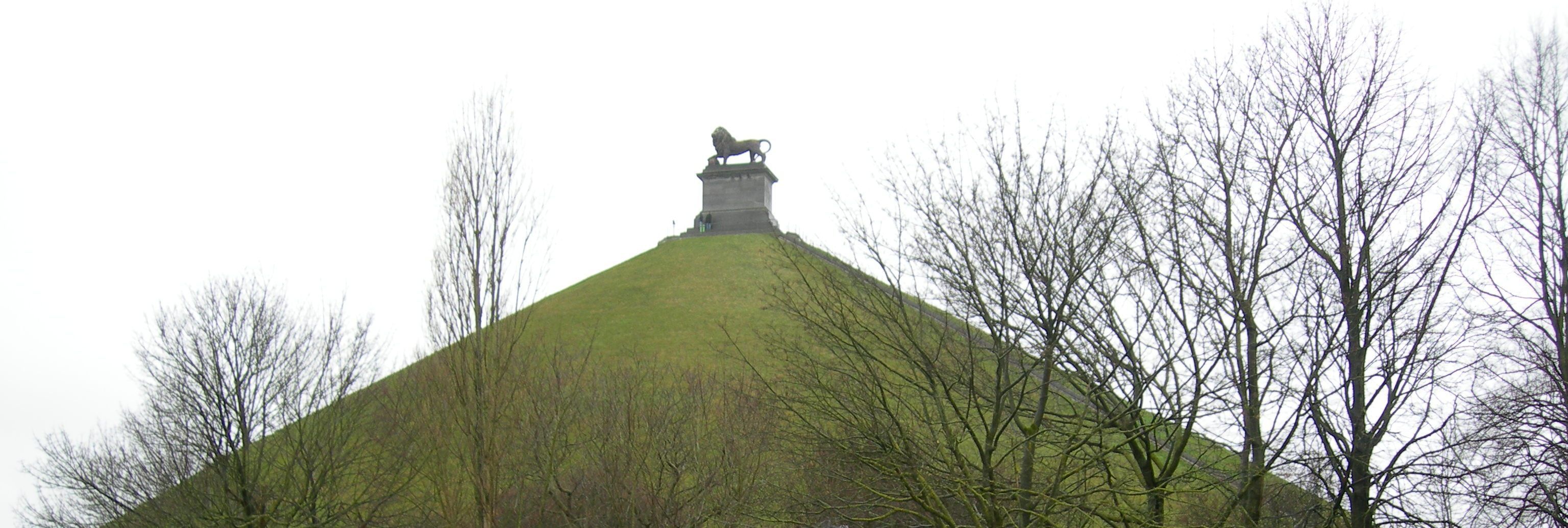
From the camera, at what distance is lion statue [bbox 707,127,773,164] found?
55281 millimetres

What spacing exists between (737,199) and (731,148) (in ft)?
8.53

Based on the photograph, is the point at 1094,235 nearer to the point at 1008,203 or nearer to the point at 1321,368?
the point at 1008,203

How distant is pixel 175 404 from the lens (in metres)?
23.3

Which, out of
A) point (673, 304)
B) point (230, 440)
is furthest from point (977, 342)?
point (673, 304)

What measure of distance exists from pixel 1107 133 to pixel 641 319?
34.3 meters

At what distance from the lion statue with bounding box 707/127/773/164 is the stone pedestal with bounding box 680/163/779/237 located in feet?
1.61

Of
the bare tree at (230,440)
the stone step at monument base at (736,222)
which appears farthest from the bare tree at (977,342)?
the stone step at monument base at (736,222)

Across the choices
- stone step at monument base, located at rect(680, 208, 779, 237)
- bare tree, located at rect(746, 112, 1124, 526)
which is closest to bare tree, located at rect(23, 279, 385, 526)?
bare tree, located at rect(746, 112, 1124, 526)

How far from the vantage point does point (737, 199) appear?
5569cm

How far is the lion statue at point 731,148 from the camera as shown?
55281mm

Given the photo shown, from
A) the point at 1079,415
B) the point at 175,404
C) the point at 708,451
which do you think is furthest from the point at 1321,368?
the point at 175,404

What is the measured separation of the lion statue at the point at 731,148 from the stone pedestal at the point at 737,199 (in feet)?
1.61

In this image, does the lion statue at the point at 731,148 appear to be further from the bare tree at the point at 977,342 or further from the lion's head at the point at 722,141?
the bare tree at the point at 977,342

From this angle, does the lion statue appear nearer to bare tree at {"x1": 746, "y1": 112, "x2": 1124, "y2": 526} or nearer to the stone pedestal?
the stone pedestal
